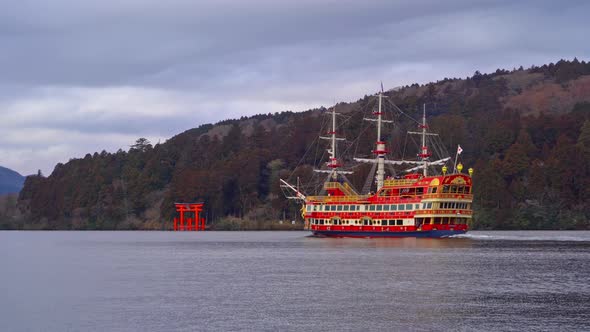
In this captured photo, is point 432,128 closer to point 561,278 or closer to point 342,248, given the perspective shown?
point 342,248

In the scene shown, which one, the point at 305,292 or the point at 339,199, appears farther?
the point at 339,199

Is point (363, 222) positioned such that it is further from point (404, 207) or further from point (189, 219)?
point (189, 219)

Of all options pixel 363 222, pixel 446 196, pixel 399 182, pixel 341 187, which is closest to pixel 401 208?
pixel 399 182

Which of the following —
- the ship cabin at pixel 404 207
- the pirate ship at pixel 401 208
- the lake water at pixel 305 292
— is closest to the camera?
the lake water at pixel 305 292

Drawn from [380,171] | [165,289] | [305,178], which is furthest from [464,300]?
[305,178]

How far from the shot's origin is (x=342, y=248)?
3743 inches

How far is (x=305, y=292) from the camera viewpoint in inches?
2013

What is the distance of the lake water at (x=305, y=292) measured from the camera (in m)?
40.2

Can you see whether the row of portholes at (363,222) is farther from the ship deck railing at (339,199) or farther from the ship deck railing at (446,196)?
the ship deck railing at (446,196)

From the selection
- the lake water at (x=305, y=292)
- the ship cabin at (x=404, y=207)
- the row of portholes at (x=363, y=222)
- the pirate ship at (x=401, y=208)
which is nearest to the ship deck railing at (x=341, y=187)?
the pirate ship at (x=401, y=208)

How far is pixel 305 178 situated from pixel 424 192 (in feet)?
245

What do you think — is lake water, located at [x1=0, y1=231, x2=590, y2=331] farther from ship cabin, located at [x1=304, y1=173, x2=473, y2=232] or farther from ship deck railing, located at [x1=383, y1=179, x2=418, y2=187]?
ship deck railing, located at [x1=383, y1=179, x2=418, y2=187]

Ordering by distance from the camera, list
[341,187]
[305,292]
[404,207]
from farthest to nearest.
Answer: [341,187] < [404,207] < [305,292]

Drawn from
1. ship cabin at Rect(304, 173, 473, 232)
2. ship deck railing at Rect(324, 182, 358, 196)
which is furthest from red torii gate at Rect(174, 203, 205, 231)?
ship cabin at Rect(304, 173, 473, 232)
